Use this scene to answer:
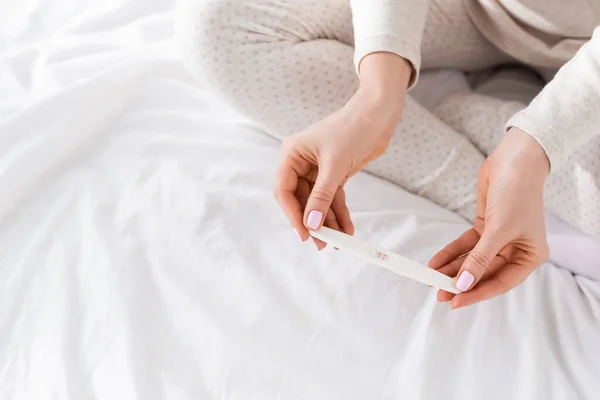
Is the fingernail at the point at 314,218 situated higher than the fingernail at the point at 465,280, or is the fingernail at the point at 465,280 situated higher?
the fingernail at the point at 314,218

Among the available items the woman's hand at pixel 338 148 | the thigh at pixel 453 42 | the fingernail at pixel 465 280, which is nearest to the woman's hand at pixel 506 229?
the fingernail at pixel 465 280

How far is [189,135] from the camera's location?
0.73 meters

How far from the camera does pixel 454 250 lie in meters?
0.56

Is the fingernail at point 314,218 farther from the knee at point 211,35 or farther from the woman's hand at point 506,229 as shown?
the knee at point 211,35

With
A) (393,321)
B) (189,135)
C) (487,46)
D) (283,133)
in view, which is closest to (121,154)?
(189,135)

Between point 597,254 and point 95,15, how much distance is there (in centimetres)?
71

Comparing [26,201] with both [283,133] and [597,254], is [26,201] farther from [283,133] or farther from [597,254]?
[597,254]

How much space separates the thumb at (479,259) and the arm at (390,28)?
22cm

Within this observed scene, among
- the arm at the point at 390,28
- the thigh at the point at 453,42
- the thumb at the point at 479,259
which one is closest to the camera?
the thumb at the point at 479,259

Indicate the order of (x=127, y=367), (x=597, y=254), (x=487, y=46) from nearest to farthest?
(x=127, y=367) → (x=597, y=254) → (x=487, y=46)

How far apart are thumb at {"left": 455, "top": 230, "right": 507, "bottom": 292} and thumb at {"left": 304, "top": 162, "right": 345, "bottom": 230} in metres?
0.12

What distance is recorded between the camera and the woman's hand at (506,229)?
0.49 m

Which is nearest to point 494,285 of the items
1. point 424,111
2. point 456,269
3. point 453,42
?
point 456,269

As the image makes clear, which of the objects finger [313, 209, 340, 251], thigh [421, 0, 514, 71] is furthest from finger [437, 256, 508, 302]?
thigh [421, 0, 514, 71]
